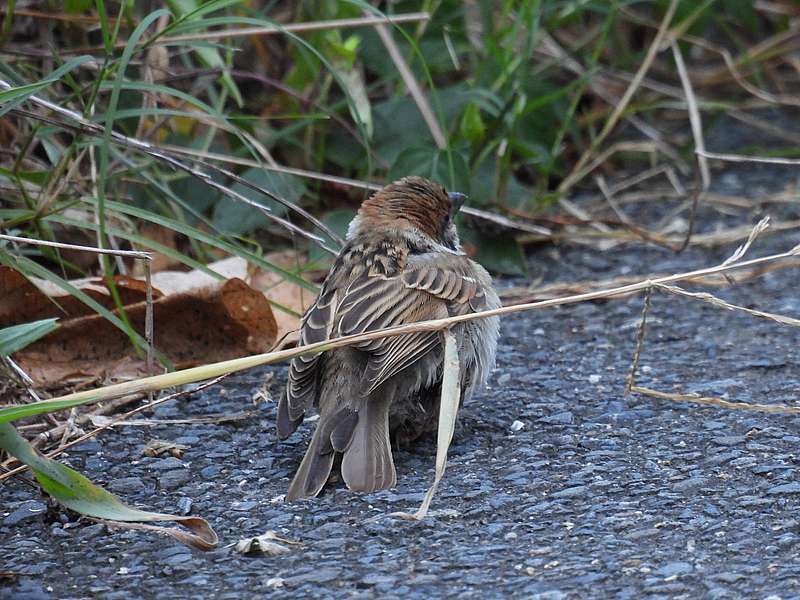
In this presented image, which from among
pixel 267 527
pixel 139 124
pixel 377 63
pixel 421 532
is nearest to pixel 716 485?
pixel 421 532

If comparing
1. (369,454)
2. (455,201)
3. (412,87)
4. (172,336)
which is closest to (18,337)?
(369,454)

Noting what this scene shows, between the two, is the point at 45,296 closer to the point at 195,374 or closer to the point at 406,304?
the point at 406,304

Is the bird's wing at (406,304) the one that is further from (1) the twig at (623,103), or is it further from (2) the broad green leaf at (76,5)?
(1) the twig at (623,103)

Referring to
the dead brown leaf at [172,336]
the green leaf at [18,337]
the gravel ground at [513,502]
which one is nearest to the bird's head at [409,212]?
the dead brown leaf at [172,336]

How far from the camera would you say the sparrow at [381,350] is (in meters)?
3.52

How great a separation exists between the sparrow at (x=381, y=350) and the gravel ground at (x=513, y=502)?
119mm

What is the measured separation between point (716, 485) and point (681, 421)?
566 mm

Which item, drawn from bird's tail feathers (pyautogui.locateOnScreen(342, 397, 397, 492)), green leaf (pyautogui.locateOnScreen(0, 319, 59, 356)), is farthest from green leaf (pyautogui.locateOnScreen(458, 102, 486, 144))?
green leaf (pyautogui.locateOnScreen(0, 319, 59, 356))

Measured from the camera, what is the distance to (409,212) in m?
4.49

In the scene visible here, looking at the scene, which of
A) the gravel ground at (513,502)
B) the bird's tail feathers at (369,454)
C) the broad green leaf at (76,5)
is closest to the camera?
the gravel ground at (513,502)

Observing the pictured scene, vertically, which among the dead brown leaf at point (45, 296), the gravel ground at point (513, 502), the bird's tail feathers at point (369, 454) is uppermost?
the dead brown leaf at point (45, 296)

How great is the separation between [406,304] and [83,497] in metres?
1.30

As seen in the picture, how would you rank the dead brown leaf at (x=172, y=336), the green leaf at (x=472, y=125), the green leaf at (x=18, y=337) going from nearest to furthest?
the green leaf at (x=18, y=337) → the dead brown leaf at (x=172, y=336) → the green leaf at (x=472, y=125)

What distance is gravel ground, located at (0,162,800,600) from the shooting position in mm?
2844
